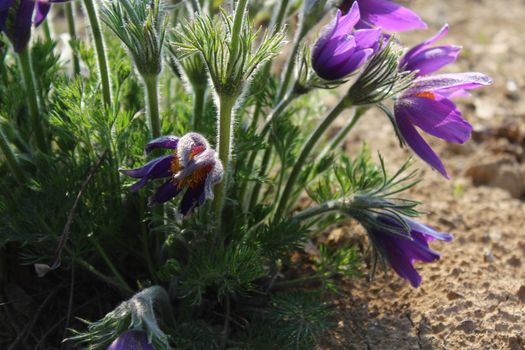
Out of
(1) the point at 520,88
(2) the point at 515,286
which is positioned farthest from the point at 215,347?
(1) the point at 520,88

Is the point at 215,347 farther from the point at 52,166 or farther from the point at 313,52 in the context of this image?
the point at 313,52

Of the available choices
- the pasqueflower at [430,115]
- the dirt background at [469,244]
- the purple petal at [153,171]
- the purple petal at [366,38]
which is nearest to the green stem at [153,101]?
the purple petal at [153,171]

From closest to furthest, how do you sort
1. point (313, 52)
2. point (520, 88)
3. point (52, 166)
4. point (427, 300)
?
point (313, 52) → point (52, 166) → point (427, 300) → point (520, 88)

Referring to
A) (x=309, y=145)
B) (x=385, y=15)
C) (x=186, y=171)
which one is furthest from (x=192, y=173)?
(x=385, y=15)

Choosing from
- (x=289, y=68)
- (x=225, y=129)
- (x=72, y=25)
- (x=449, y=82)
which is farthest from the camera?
(x=72, y=25)

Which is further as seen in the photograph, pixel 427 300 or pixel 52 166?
pixel 427 300

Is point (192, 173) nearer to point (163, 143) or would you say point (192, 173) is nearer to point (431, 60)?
point (163, 143)
